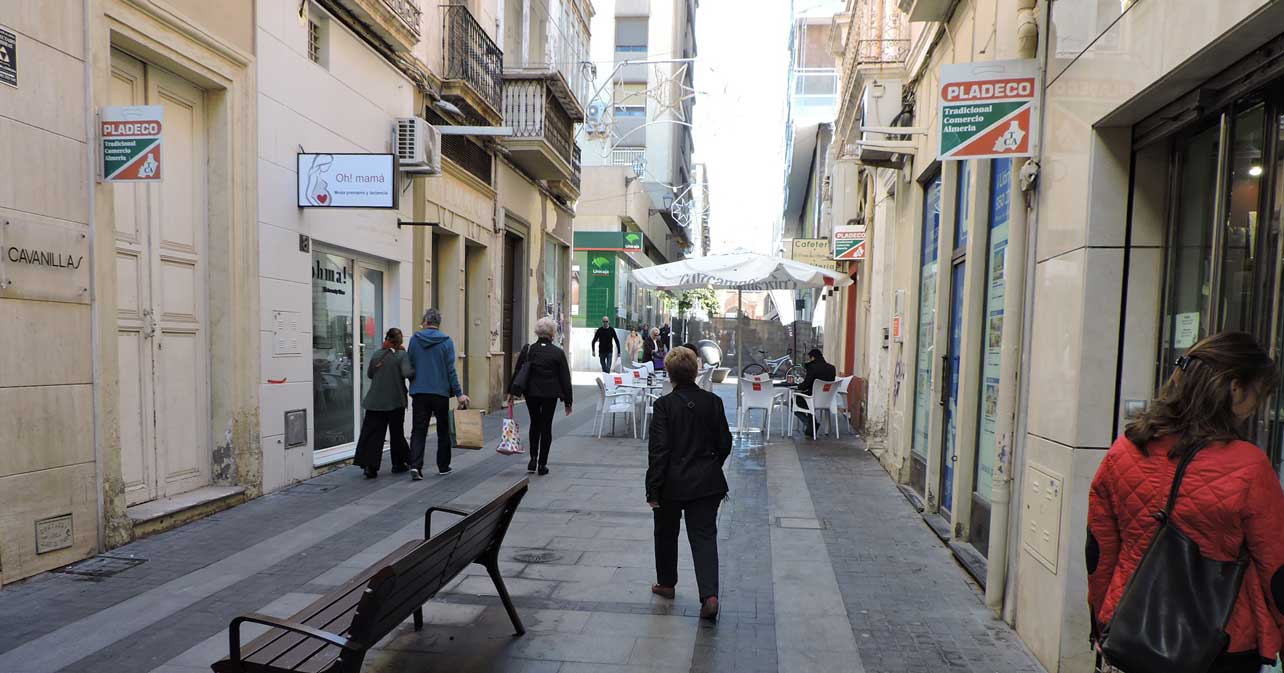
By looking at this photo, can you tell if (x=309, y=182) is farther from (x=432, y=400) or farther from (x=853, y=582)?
(x=853, y=582)

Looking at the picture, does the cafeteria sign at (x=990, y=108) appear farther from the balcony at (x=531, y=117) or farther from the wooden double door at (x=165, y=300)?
the balcony at (x=531, y=117)

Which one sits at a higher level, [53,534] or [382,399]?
[382,399]

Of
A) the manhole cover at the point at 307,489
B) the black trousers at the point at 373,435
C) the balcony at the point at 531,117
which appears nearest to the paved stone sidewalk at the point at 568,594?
the manhole cover at the point at 307,489

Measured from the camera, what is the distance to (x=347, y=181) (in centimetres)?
794

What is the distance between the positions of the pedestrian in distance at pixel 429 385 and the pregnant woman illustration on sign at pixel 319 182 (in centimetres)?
160

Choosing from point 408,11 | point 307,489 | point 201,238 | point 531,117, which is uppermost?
point 408,11

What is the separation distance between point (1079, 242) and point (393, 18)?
334 inches

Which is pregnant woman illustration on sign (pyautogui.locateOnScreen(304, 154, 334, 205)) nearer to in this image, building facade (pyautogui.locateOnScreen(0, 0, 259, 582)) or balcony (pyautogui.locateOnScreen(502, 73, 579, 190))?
building facade (pyautogui.locateOnScreen(0, 0, 259, 582))

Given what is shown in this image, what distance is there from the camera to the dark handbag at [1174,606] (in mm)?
2104

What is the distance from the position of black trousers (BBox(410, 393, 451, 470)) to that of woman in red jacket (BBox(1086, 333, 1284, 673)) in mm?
7039

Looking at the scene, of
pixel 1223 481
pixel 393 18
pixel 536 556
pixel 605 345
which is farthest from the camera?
pixel 605 345

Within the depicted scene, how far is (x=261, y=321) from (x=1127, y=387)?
22.7ft

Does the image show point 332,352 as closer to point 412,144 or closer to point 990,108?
point 412,144

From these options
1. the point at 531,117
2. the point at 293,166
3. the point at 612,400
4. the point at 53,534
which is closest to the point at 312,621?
the point at 53,534
